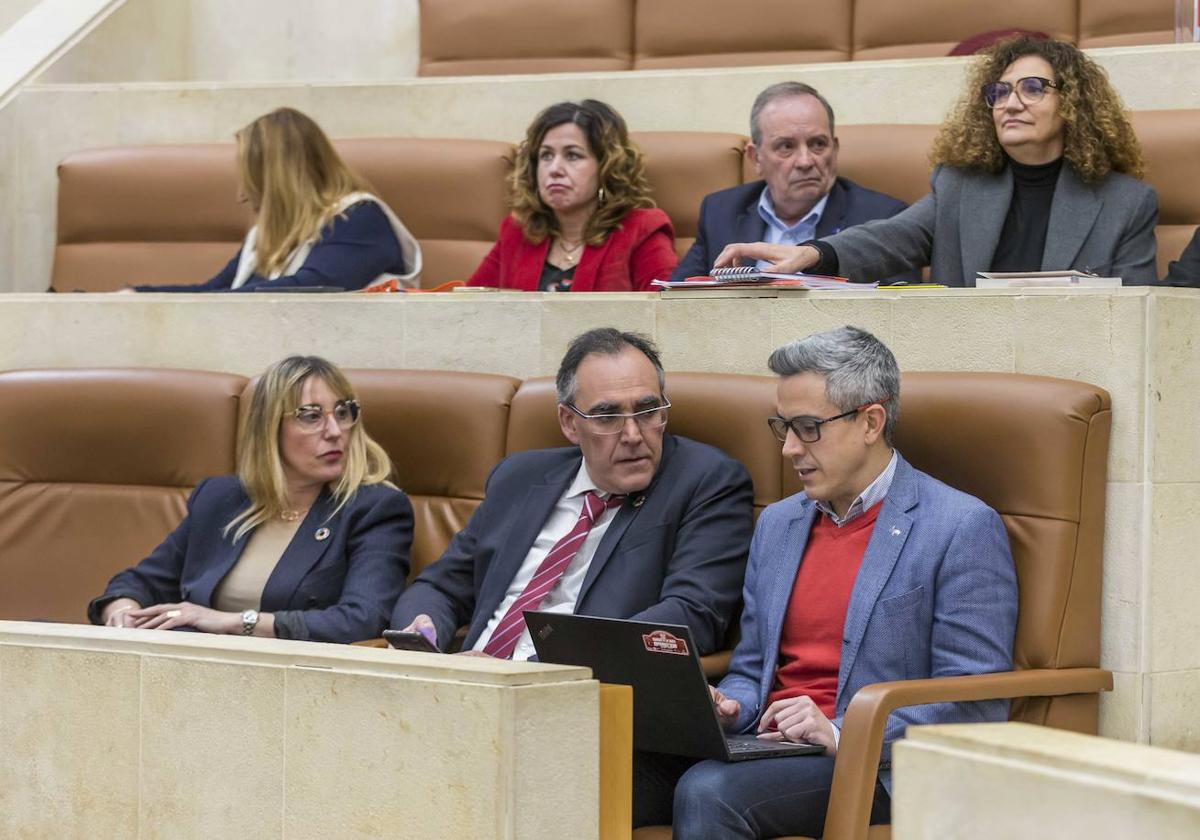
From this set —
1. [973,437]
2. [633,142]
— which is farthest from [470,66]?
[973,437]

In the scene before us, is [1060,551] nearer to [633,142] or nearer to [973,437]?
[973,437]

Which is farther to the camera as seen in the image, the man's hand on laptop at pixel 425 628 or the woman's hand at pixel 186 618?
the woman's hand at pixel 186 618

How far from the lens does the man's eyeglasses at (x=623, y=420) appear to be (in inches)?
121

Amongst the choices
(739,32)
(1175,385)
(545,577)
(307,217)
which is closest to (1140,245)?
(1175,385)

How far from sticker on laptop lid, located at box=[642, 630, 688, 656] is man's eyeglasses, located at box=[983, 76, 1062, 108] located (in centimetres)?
162

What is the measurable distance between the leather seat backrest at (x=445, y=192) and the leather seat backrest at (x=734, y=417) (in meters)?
1.65

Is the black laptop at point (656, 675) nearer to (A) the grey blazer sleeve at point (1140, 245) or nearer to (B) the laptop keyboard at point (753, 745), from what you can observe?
(B) the laptop keyboard at point (753, 745)

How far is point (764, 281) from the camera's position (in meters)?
3.28

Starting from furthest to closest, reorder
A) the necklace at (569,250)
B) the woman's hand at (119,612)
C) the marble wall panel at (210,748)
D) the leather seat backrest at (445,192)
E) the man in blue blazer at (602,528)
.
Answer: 1. the leather seat backrest at (445,192)
2. the necklace at (569,250)
3. the woman's hand at (119,612)
4. the man in blue blazer at (602,528)
5. the marble wall panel at (210,748)

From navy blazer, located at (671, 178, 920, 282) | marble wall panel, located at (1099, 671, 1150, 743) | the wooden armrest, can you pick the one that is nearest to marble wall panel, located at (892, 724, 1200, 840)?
the wooden armrest

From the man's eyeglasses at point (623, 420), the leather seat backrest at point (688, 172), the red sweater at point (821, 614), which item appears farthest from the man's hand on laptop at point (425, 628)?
the leather seat backrest at point (688, 172)

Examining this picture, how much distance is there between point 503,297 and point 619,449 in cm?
75

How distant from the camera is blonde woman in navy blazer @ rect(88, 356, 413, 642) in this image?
336 cm

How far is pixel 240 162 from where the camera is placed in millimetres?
4379
